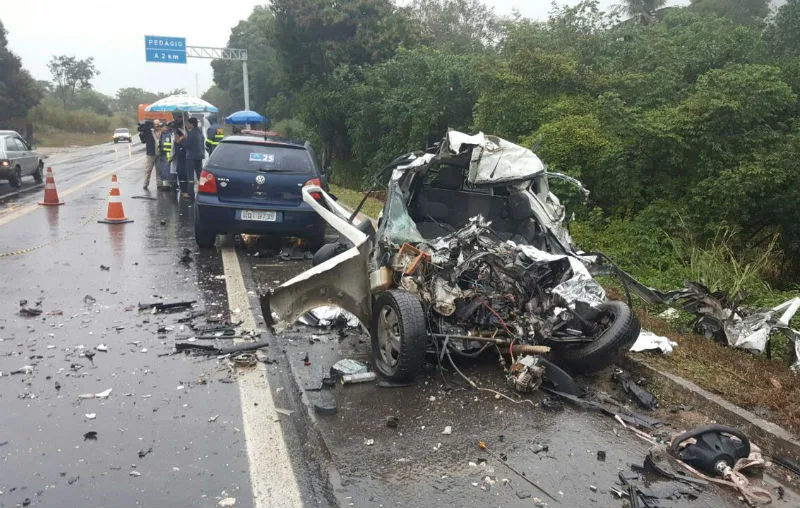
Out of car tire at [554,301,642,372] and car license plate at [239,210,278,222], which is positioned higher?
car license plate at [239,210,278,222]

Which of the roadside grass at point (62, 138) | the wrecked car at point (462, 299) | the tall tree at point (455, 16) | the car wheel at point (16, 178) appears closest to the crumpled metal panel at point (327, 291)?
the wrecked car at point (462, 299)

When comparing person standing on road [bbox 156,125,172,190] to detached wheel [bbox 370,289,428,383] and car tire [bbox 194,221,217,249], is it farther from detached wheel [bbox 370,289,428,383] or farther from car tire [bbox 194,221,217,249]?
detached wheel [bbox 370,289,428,383]

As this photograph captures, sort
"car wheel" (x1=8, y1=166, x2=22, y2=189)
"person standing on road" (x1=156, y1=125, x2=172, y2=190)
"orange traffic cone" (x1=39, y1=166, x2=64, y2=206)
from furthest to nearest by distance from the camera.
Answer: "car wheel" (x1=8, y1=166, x2=22, y2=189)
"person standing on road" (x1=156, y1=125, x2=172, y2=190)
"orange traffic cone" (x1=39, y1=166, x2=64, y2=206)

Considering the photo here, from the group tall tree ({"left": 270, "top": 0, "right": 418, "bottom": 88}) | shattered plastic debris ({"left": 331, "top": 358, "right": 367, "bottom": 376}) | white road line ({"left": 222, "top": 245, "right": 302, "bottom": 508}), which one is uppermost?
tall tree ({"left": 270, "top": 0, "right": 418, "bottom": 88})

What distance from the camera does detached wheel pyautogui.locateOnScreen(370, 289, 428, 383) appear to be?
4570mm

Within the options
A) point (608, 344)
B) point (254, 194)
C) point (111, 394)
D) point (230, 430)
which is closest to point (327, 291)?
point (230, 430)

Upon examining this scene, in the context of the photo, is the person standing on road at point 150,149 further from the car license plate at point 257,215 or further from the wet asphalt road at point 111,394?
the car license plate at point 257,215

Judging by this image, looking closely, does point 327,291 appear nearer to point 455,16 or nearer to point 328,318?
point 328,318

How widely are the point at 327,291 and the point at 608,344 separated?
226 cm

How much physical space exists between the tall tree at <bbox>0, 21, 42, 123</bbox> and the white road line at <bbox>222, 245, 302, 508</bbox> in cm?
5559

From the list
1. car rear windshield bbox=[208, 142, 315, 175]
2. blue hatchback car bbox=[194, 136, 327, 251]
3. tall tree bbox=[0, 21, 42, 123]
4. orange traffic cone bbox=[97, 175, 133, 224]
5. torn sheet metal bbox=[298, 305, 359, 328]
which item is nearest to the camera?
torn sheet metal bbox=[298, 305, 359, 328]

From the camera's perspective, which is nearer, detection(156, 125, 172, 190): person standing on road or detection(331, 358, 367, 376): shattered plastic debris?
detection(331, 358, 367, 376): shattered plastic debris

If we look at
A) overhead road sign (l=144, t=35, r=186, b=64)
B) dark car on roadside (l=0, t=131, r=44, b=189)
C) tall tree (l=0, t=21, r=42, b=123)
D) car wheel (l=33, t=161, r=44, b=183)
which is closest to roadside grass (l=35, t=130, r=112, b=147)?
tall tree (l=0, t=21, r=42, b=123)

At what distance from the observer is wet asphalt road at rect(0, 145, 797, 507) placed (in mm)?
3328
